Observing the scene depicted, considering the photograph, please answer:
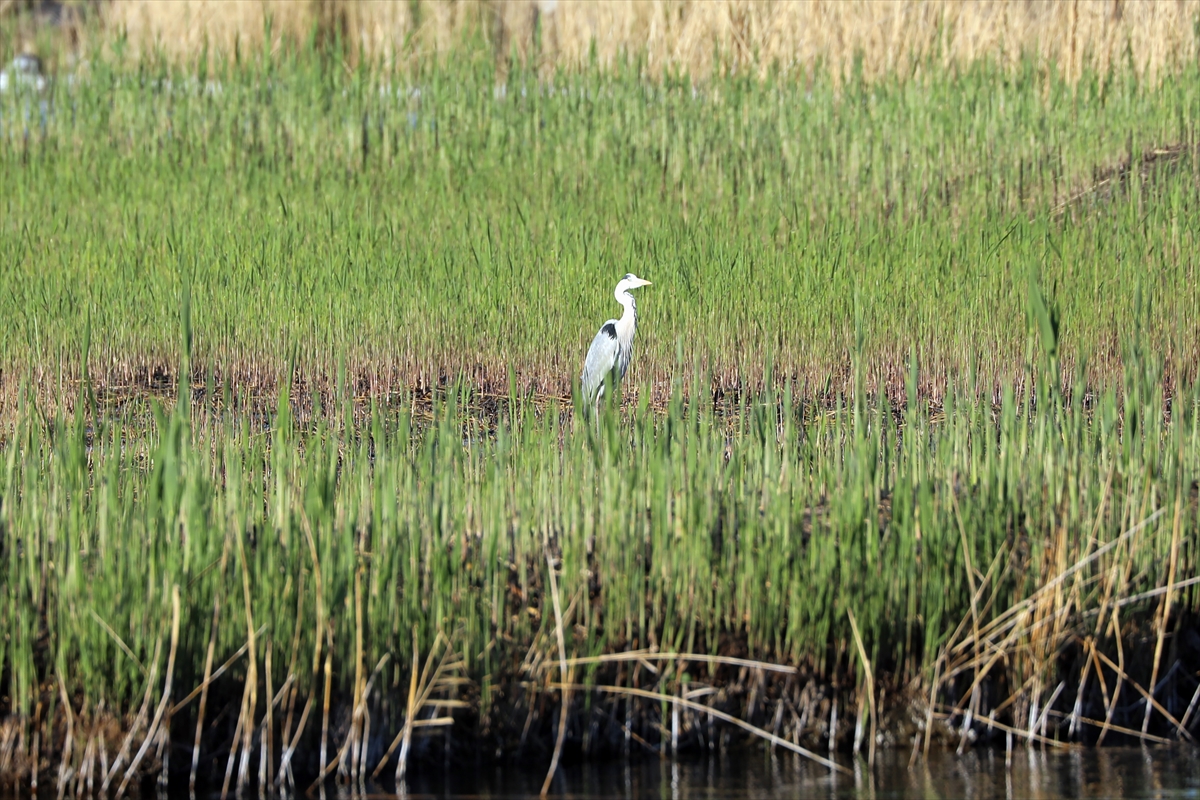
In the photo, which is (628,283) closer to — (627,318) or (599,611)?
(627,318)

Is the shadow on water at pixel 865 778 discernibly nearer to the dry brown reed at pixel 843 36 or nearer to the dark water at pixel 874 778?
the dark water at pixel 874 778

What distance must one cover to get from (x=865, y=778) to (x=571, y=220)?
17.3ft

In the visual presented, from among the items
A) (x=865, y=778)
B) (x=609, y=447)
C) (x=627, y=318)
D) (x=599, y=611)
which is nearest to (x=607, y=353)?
(x=627, y=318)

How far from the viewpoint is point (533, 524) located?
402 cm

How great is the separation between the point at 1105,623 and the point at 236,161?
7.35 meters

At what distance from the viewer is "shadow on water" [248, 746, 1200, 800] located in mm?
3240

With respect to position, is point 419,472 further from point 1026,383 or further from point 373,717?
point 1026,383

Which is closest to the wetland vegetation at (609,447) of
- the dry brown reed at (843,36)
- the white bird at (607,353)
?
the white bird at (607,353)

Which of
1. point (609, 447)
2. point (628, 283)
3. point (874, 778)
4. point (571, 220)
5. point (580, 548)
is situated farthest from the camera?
point (571, 220)

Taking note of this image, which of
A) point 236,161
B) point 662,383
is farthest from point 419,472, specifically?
point 236,161

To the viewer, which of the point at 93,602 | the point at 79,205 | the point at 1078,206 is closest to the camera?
the point at 93,602

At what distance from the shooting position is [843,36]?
1111cm

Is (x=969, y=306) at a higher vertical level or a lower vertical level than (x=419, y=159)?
Answer: lower

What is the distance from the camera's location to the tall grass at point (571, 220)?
6.96 meters
